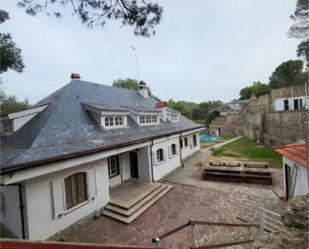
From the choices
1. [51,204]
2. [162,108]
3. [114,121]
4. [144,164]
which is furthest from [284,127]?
[51,204]

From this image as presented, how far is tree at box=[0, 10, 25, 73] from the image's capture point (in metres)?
6.01

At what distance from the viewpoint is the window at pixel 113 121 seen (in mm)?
11383

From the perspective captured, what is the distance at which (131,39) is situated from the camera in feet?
18.6

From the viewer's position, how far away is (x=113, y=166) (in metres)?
11.6

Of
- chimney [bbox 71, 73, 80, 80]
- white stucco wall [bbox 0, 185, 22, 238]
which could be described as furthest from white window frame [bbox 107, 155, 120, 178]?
chimney [bbox 71, 73, 80, 80]

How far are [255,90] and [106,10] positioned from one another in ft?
216

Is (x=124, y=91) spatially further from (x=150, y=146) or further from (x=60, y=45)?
(x=60, y=45)

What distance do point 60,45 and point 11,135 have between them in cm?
463

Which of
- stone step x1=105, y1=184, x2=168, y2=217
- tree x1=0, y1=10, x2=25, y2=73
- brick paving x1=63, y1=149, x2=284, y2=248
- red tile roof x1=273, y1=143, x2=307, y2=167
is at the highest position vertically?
tree x1=0, y1=10, x2=25, y2=73

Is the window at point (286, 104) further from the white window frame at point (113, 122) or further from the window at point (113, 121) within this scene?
the window at point (113, 121)

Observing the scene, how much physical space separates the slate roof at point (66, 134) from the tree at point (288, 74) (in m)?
43.0

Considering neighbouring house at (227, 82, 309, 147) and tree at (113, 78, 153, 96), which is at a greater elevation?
tree at (113, 78, 153, 96)

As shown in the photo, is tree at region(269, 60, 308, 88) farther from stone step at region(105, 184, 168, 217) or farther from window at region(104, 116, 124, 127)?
stone step at region(105, 184, 168, 217)

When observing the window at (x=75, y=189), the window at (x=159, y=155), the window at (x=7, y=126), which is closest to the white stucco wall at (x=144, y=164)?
the window at (x=159, y=155)
